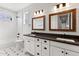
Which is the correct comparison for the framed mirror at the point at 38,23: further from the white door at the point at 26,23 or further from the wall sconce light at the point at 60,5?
the wall sconce light at the point at 60,5

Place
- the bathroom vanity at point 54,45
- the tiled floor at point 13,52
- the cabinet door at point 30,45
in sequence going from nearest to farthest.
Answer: the bathroom vanity at point 54,45 → the cabinet door at point 30,45 → the tiled floor at point 13,52

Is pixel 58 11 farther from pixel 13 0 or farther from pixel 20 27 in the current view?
pixel 20 27

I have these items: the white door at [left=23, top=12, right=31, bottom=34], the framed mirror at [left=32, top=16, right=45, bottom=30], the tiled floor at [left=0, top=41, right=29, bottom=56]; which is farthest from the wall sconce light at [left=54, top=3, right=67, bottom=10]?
the tiled floor at [left=0, top=41, right=29, bottom=56]

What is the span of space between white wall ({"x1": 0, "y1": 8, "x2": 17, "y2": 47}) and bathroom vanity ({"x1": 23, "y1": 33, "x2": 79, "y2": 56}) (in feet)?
7.39

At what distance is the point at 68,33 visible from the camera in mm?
2641

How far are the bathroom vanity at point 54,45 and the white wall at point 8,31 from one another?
2254 millimetres

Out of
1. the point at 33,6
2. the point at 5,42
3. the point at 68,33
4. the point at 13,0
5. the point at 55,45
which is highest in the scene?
the point at 33,6

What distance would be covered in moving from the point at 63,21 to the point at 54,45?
88 cm

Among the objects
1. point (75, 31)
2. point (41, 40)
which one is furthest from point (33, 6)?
point (75, 31)

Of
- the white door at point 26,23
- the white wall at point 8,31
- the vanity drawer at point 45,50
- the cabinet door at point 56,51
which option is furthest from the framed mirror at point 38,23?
the white wall at point 8,31

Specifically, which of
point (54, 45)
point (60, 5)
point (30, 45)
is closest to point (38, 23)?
point (30, 45)

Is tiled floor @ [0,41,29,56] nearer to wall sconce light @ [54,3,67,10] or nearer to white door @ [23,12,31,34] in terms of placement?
white door @ [23,12,31,34]

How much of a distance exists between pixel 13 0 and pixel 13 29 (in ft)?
16.1

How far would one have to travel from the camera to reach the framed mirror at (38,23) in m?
3.67
